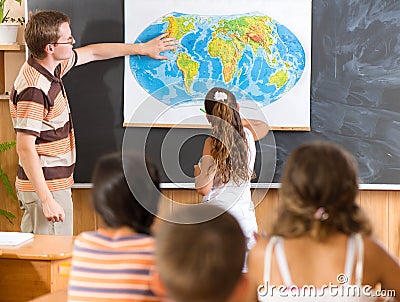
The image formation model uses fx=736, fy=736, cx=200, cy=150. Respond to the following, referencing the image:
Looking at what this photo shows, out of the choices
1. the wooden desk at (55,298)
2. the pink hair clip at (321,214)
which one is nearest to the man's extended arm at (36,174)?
the wooden desk at (55,298)

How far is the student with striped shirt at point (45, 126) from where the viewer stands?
345 cm

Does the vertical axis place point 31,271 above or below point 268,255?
below

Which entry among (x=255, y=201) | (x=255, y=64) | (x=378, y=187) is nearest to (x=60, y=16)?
(x=255, y=64)

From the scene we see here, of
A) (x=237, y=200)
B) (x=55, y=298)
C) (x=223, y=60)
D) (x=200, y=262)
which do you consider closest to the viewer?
(x=200, y=262)

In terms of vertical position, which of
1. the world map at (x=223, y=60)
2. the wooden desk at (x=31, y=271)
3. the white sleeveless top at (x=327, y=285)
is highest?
the world map at (x=223, y=60)

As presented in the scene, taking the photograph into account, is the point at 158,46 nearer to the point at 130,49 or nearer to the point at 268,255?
the point at 130,49

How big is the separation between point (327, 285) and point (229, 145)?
1490mm

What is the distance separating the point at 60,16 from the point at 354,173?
2.10m

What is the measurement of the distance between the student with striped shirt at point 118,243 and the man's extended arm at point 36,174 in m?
1.45

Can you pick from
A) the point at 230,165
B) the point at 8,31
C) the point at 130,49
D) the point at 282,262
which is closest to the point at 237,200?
the point at 230,165

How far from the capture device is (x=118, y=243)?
6.39 ft

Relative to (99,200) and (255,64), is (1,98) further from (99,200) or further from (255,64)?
(99,200)

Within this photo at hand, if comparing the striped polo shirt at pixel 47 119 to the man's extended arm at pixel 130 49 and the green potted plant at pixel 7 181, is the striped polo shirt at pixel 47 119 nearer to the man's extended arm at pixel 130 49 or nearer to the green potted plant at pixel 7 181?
the man's extended arm at pixel 130 49

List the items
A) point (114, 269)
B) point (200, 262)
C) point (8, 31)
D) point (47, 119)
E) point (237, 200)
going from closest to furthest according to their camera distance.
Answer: point (200, 262) → point (114, 269) → point (237, 200) → point (47, 119) → point (8, 31)
